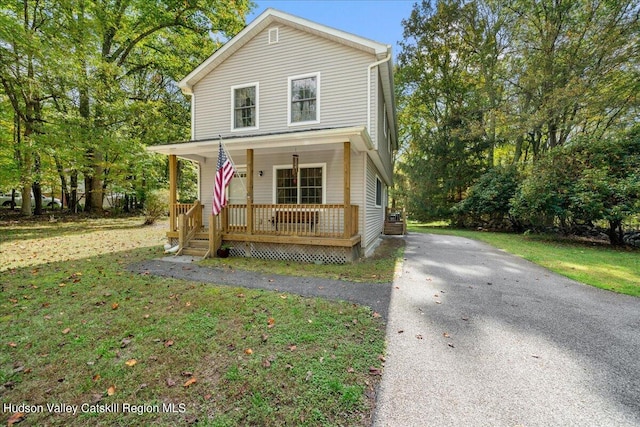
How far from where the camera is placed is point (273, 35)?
9.91m

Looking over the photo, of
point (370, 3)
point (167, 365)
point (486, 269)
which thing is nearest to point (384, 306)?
point (167, 365)

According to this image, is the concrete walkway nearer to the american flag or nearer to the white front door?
the american flag

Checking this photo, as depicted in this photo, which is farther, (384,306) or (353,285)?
(353,285)

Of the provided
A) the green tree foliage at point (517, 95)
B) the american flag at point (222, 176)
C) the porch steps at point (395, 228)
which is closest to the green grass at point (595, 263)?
the green tree foliage at point (517, 95)

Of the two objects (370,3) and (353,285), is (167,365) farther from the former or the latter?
(370,3)

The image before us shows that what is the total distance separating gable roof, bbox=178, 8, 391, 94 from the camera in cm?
865

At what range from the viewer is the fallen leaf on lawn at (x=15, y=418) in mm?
2259

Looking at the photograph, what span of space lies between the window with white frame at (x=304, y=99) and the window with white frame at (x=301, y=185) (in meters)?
1.67

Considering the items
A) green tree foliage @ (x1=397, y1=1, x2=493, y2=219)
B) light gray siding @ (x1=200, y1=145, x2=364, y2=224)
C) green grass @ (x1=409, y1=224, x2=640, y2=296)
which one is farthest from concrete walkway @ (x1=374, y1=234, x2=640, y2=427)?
green tree foliage @ (x1=397, y1=1, x2=493, y2=219)

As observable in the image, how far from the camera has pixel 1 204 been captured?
21.7 meters

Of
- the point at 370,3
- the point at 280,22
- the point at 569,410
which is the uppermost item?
the point at 370,3

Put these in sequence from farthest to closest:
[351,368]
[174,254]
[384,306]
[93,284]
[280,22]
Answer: [280,22] → [174,254] → [93,284] → [384,306] → [351,368]

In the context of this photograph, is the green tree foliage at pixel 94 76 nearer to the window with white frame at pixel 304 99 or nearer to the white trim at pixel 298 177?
the white trim at pixel 298 177

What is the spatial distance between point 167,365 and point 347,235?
210 inches
